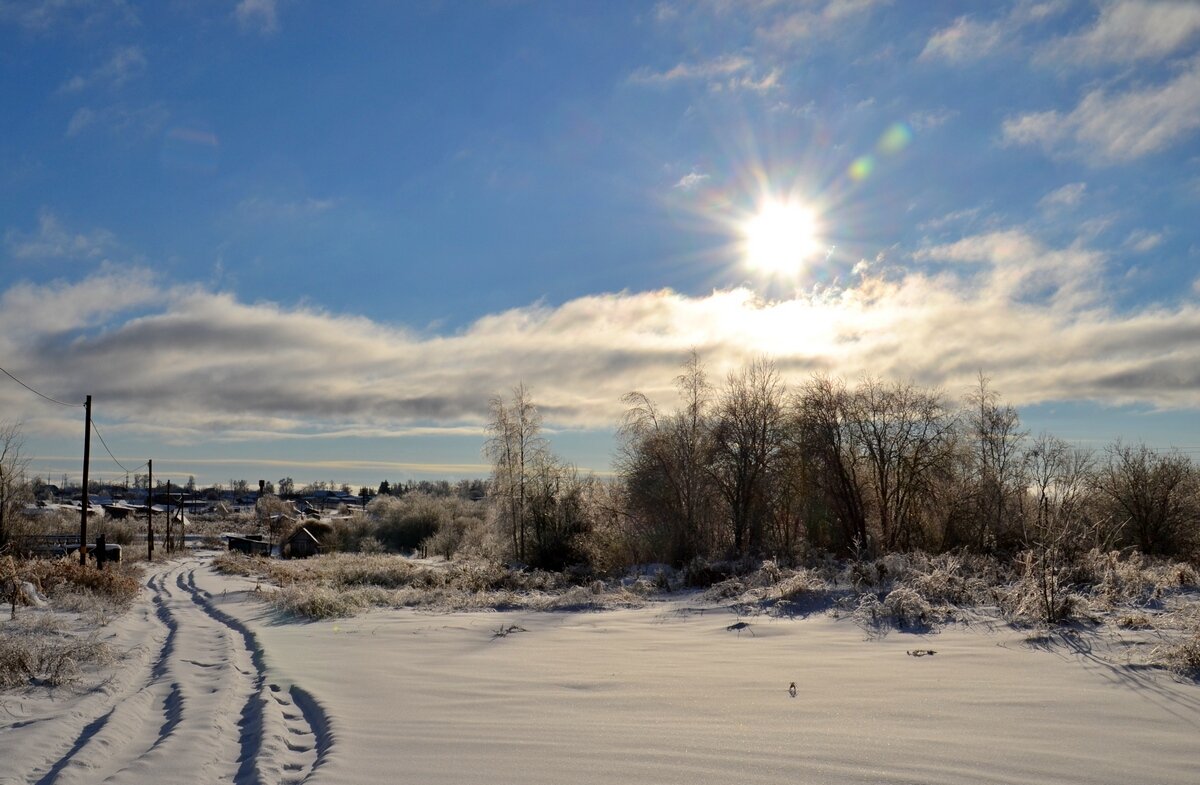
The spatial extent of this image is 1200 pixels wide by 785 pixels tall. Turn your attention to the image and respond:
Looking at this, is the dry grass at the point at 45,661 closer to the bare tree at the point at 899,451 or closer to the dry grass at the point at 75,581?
the dry grass at the point at 75,581

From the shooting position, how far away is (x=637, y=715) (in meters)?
6.59

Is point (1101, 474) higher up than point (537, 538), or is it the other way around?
point (1101, 474)

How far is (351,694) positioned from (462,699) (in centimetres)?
124

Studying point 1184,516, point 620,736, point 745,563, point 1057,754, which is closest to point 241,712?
point 620,736

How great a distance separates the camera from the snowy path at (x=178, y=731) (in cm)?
535

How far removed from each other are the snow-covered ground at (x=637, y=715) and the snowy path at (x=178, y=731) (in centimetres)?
3

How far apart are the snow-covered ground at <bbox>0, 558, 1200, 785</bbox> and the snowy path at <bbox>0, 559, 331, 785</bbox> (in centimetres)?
3

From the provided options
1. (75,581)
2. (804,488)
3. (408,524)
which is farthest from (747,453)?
(408,524)

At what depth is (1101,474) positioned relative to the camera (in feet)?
84.1

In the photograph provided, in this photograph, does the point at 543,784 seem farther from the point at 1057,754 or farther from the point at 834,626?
the point at 834,626

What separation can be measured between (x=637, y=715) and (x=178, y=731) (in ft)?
12.7

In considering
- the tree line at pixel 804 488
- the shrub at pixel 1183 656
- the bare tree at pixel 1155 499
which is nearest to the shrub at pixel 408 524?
the tree line at pixel 804 488

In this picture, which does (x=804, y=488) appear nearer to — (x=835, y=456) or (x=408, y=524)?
(x=835, y=456)

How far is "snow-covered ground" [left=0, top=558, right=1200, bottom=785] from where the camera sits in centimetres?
507
